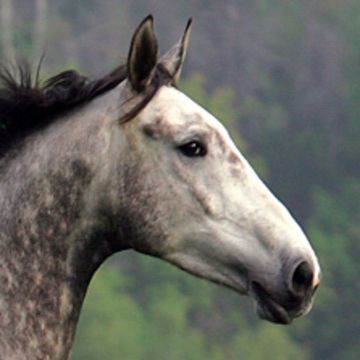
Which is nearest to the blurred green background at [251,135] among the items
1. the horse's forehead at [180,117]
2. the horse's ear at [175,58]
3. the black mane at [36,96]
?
the horse's ear at [175,58]

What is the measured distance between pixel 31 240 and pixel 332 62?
7112 cm

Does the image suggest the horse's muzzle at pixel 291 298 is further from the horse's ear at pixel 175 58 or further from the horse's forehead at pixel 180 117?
the horse's ear at pixel 175 58

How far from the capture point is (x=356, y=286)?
68750mm

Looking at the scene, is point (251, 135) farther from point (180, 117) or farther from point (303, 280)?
point (303, 280)

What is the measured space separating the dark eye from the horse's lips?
614 mm

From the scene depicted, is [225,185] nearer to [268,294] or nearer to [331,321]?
[268,294]

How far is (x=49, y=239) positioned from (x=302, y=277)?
3.60 feet

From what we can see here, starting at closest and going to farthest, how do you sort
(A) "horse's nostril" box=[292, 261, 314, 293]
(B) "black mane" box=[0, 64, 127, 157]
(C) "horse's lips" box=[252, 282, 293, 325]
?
(A) "horse's nostril" box=[292, 261, 314, 293] → (C) "horse's lips" box=[252, 282, 293, 325] → (B) "black mane" box=[0, 64, 127, 157]

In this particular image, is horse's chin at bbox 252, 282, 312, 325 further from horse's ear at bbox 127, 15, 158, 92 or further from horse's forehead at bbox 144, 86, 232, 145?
horse's ear at bbox 127, 15, 158, 92

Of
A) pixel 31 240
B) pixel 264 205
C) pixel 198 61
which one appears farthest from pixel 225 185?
pixel 198 61

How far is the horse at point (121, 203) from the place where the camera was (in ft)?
29.0

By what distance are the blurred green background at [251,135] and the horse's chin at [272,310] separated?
4054 cm

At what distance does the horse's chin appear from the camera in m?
8.73

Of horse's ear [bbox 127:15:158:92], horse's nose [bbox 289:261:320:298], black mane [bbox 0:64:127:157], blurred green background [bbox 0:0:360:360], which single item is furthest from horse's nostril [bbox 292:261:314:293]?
blurred green background [bbox 0:0:360:360]
